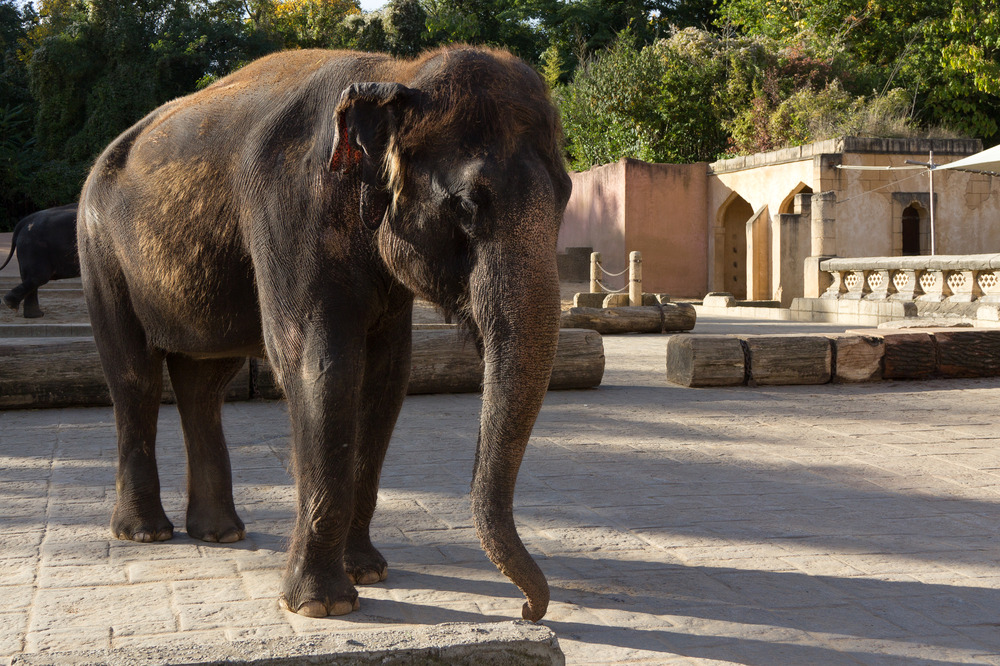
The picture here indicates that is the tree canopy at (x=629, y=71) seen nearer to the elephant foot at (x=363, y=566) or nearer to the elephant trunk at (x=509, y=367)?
the elephant foot at (x=363, y=566)

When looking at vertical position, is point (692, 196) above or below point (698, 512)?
above

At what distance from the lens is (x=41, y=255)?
1505 cm

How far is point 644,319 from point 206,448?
480 inches

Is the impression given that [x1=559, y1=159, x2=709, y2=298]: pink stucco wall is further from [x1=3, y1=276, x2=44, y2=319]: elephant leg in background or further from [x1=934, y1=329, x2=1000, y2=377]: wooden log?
[x1=934, y1=329, x2=1000, y2=377]: wooden log

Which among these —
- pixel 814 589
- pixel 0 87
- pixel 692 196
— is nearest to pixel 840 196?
pixel 692 196

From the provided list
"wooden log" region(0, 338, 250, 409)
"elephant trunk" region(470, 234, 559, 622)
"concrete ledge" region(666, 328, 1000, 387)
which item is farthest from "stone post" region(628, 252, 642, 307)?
"elephant trunk" region(470, 234, 559, 622)

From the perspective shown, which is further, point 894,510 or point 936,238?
point 936,238

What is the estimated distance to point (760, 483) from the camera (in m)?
5.77

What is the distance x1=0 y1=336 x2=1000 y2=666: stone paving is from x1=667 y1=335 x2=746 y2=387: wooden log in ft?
5.93

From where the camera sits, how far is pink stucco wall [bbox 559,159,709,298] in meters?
29.4

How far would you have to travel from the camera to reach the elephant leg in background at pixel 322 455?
3.43 meters

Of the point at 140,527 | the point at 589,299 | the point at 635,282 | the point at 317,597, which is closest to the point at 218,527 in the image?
the point at 140,527

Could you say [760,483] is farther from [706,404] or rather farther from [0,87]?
[0,87]

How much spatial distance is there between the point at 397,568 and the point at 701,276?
27.0 m
